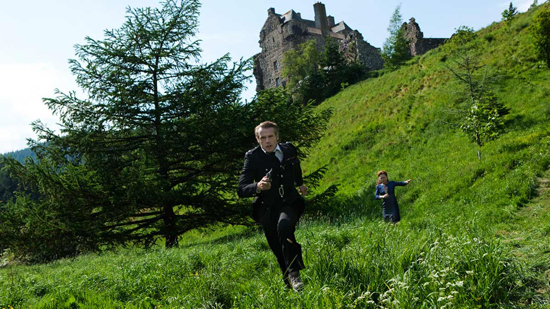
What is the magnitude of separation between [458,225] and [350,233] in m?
1.66

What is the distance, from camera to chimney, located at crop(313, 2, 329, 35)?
64312 mm

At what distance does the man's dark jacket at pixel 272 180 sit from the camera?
4.41 metres

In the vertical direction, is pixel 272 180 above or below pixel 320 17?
below

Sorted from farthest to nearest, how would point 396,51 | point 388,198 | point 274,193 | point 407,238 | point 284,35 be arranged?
point 284,35 < point 396,51 < point 388,198 < point 407,238 < point 274,193

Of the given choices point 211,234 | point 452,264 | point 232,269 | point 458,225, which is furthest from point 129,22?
point 452,264

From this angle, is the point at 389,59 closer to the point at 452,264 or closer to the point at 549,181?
the point at 549,181

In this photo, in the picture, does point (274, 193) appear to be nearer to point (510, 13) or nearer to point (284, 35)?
point (510, 13)

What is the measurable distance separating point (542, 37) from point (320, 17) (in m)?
51.8

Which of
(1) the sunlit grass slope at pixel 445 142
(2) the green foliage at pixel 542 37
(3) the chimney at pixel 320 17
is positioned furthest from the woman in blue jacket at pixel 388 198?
(3) the chimney at pixel 320 17

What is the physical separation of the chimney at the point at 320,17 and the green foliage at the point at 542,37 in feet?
162

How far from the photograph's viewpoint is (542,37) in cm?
1642

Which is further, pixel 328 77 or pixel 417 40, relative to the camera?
pixel 417 40

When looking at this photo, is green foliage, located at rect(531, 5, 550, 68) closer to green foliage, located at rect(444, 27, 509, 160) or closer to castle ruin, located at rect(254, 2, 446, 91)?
green foliage, located at rect(444, 27, 509, 160)

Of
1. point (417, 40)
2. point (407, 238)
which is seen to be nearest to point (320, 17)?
point (417, 40)
